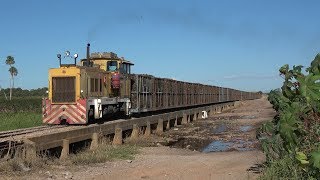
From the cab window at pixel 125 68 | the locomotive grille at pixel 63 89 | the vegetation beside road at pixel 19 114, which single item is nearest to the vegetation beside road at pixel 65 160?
the locomotive grille at pixel 63 89

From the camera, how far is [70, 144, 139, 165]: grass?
39.8ft

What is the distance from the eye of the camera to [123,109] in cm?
2117

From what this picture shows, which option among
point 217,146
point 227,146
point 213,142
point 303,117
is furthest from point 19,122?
point 303,117

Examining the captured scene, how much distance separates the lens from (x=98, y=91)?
18438mm

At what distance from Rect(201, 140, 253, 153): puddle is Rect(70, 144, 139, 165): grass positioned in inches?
145

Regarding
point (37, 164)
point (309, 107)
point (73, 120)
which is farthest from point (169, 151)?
point (309, 107)

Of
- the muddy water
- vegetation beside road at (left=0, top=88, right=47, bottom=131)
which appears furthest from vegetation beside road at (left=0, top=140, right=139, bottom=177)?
vegetation beside road at (left=0, top=88, right=47, bottom=131)

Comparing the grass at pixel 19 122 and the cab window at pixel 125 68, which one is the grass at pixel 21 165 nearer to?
the grass at pixel 19 122

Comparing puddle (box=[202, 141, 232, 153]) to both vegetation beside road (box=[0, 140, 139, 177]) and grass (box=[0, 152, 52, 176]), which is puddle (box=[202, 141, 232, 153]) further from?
grass (box=[0, 152, 52, 176])

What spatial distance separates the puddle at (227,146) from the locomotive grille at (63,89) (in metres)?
5.68

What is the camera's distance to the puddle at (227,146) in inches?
674

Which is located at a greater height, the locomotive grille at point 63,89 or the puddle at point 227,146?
the locomotive grille at point 63,89

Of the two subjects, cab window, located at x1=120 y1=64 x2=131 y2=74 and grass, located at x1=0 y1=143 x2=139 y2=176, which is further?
cab window, located at x1=120 y1=64 x2=131 y2=74

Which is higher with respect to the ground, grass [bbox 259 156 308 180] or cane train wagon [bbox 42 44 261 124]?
cane train wagon [bbox 42 44 261 124]
